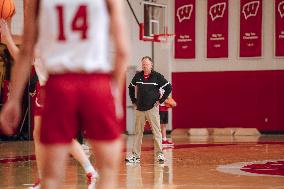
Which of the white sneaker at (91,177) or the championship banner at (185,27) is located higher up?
the championship banner at (185,27)

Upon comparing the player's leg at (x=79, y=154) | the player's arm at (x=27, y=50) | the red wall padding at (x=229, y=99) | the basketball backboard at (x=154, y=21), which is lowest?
the red wall padding at (x=229, y=99)

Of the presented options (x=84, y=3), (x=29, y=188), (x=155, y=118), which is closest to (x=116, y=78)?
(x=84, y=3)

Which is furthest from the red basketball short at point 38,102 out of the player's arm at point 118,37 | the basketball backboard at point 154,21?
the basketball backboard at point 154,21

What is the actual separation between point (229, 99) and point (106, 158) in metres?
27.3

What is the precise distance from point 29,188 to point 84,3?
230 inches

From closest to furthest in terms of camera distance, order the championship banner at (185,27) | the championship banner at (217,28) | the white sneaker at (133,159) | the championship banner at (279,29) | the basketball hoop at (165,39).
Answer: the white sneaker at (133,159) → the basketball hoop at (165,39) → the championship banner at (279,29) → the championship banner at (217,28) → the championship banner at (185,27)

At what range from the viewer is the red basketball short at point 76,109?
4371 mm

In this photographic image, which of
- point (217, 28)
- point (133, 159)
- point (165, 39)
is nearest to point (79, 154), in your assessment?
point (133, 159)

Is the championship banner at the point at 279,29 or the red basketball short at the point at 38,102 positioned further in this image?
the championship banner at the point at 279,29

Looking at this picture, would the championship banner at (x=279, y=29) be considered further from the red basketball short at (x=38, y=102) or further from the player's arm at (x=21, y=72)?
A: the player's arm at (x=21, y=72)

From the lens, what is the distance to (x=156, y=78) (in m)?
14.9

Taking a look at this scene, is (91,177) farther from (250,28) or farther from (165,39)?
(250,28)

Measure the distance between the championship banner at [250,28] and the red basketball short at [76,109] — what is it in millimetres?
27056

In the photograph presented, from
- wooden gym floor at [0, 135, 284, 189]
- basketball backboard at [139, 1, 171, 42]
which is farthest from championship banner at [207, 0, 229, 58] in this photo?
wooden gym floor at [0, 135, 284, 189]
